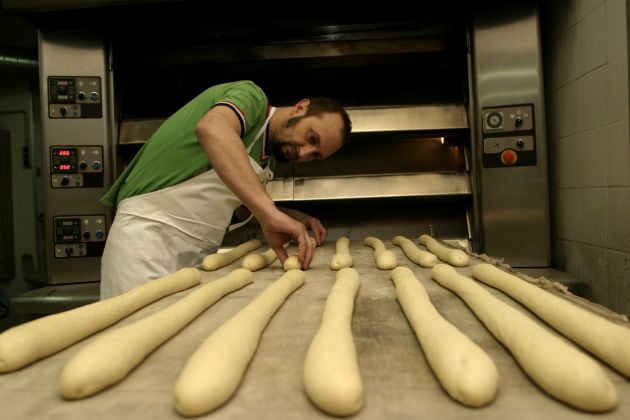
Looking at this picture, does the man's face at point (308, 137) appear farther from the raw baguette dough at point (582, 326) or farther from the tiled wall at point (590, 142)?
the tiled wall at point (590, 142)

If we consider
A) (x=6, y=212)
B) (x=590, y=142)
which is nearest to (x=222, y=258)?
(x=590, y=142)

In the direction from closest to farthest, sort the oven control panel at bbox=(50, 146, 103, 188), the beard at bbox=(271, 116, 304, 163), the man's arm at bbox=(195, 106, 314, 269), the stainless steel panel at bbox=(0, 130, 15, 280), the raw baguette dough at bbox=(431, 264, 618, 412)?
the raw baguette dough at bbox=(431, 264, 618, 412), the man's arm at bbox=(195, 106, 314, 269), the beard at bbox=(271, 116, 304, 163), the oven control panel at bbox=(50, 146, 103, 188), the stainless steel panel at bbox=(0, 130, 15, 280)

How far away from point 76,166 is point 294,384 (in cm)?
208

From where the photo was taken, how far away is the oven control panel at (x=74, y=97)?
229 centimetres

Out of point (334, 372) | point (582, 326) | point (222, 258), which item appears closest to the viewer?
point (334, 372)

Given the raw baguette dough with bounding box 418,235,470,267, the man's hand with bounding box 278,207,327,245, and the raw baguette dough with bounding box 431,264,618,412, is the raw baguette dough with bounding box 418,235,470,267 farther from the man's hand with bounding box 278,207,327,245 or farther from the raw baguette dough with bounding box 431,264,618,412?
the raw baguette dough with bounding box 431,264,618,412

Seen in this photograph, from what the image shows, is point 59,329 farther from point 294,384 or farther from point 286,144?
point 286,144

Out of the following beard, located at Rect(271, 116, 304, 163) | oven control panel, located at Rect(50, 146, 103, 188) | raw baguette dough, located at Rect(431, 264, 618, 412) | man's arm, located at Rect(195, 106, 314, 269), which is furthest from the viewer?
oven control panel, located at Rect(50, 146, 103, 188)

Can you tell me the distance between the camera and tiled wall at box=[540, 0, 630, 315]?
5.64 feet

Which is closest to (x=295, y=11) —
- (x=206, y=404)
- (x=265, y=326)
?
(x=265, y=326)

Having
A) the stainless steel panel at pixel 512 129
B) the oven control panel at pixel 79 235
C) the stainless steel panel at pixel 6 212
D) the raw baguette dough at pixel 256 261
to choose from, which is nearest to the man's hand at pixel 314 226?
the raw baguette dough at pixel 256 261

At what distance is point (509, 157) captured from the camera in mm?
2180

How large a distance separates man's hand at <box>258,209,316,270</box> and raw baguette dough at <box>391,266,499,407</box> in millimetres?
695

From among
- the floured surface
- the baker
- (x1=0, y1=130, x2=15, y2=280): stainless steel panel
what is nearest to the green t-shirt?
the baker
